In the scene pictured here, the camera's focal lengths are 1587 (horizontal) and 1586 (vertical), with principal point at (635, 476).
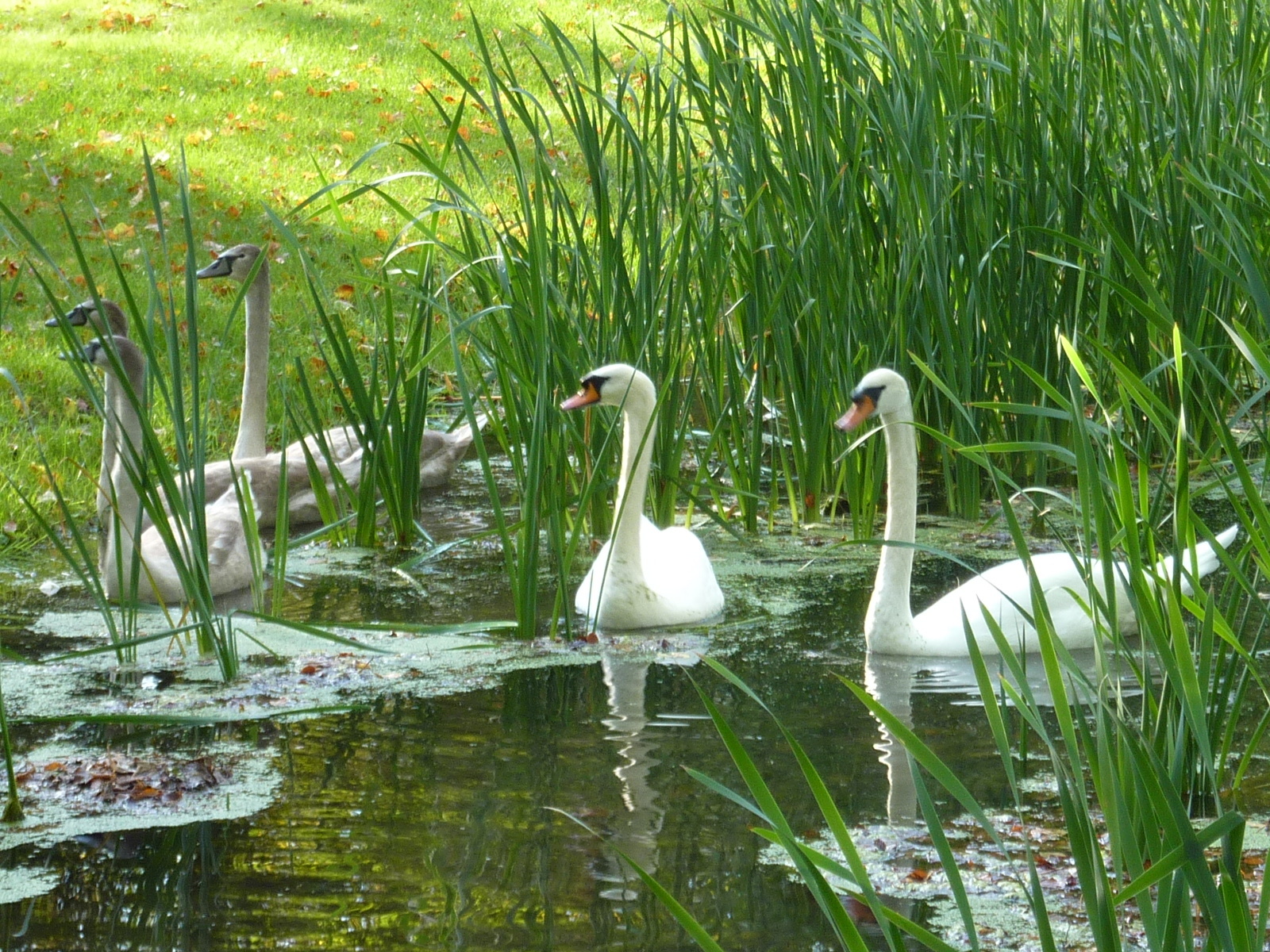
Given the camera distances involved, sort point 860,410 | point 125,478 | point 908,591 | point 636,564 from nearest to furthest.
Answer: point 908,591 → point 860,410 → point 636,564 → point 125,478

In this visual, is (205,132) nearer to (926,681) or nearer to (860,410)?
(860,410)

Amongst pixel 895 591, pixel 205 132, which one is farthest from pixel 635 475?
pixel 205 132

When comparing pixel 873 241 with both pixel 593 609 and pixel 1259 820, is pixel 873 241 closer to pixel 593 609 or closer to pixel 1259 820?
pixel 593 609

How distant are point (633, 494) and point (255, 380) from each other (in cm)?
234

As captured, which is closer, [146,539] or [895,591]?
[895,591]

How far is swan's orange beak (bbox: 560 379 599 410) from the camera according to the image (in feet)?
15.1

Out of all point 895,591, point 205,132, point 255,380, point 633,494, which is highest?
point 205,132

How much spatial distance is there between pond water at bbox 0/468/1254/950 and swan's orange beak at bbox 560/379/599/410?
68cm

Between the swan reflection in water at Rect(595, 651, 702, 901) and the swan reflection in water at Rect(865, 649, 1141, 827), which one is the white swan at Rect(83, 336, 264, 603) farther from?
the swan reflection in water at Rect(865, 649, 1141, 827)

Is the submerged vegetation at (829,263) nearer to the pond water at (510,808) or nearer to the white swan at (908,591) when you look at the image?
the white swan at (908,591)

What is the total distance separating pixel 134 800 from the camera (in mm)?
3258

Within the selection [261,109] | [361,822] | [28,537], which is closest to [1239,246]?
[361,822]

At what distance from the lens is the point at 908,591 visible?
4.39 metres

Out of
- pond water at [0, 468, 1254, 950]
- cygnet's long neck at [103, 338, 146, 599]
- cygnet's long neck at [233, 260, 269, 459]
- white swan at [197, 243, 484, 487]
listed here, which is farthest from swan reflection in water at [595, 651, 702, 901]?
cygnet's long neck at [233, 260, 269, 459]
